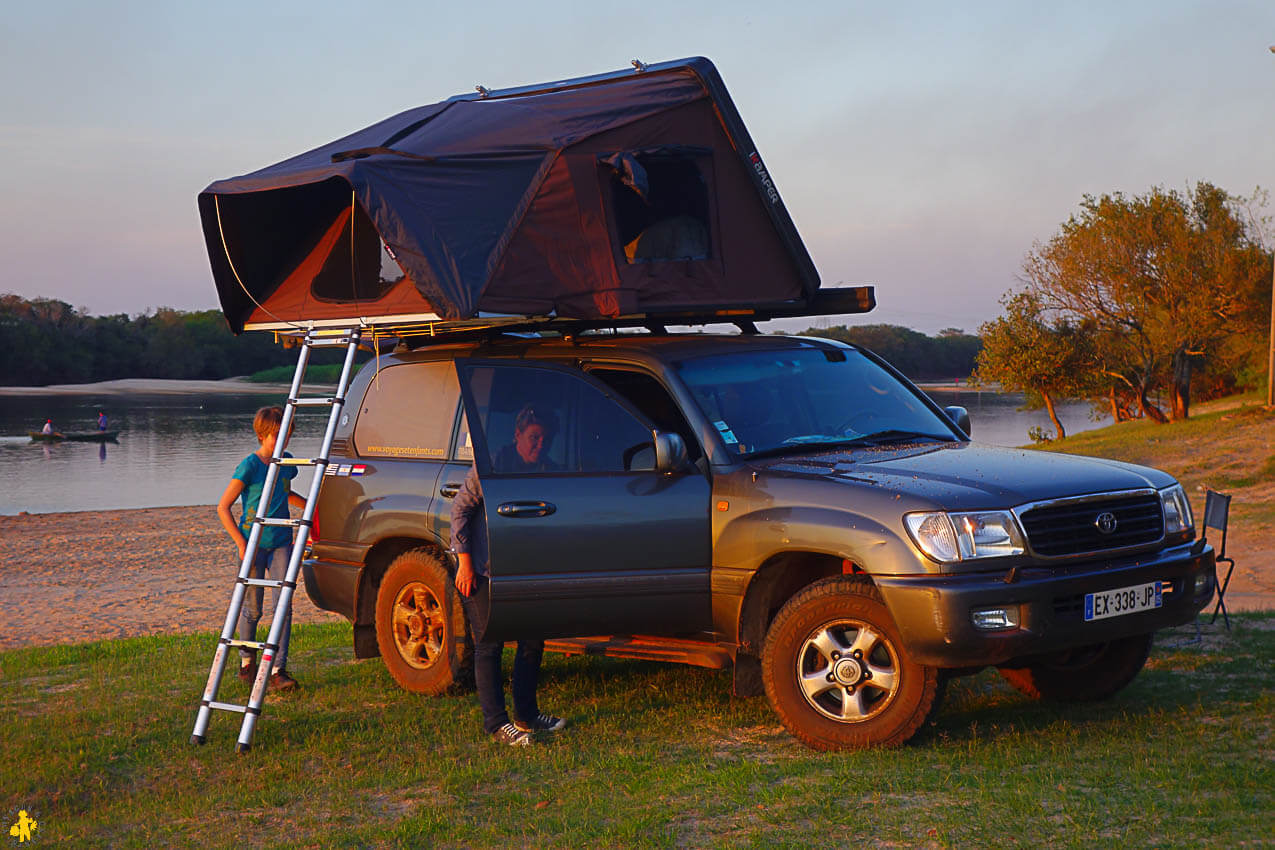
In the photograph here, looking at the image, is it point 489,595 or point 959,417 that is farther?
point 959,417

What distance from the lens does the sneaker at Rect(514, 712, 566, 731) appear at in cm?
666

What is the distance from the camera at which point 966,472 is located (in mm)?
5969

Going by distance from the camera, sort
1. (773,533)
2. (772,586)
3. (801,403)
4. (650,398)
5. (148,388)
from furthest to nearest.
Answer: (148,388)
(801,403)
(650,398)
(772,586)
(773,533)

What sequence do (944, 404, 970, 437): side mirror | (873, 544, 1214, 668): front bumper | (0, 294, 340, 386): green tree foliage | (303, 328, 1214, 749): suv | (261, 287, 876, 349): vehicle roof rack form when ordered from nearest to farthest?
1. (873, 544, 1214, 668): front bumper
2. (303, 328, 1214, 749): suv
3. (261, 287, 876, 349): vehicle roof rack
4. (944, 404, 970, 437): side mirror
5. (0, 294, 340, 386): green tree foliage

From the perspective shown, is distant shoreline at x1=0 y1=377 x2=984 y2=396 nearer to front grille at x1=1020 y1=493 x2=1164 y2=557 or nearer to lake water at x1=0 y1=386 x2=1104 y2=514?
lake water at x1=0 y1=386 x2=1104 y2=514

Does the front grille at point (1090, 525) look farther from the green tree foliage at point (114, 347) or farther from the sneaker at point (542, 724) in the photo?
the green tree foliage at point (114, 347)

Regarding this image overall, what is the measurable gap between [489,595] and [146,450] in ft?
176

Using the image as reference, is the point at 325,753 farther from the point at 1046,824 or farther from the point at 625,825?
the point at 1046,824

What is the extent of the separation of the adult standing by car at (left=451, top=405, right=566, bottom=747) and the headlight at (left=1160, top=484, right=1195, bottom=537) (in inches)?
121

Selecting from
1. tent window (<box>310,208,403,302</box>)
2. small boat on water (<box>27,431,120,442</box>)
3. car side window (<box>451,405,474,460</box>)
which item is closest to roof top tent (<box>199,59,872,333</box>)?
tent window (<box>310,208,403,302</box>)

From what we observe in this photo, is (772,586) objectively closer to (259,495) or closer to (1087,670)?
(1087,670)

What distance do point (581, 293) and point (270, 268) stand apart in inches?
83.5

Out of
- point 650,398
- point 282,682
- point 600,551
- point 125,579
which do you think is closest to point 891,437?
point 650,398

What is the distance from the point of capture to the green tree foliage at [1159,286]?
39.0 m
